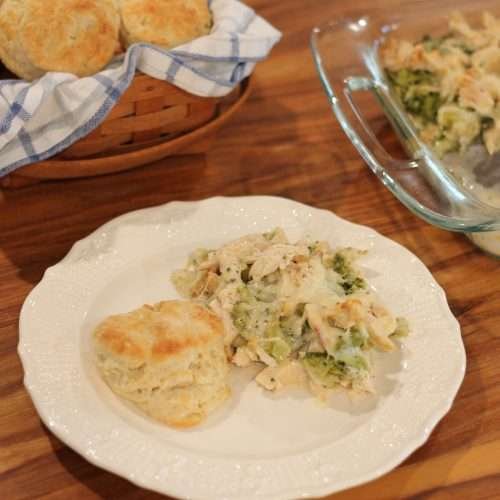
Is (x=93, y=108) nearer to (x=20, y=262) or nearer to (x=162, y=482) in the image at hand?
(x=20, y=262)

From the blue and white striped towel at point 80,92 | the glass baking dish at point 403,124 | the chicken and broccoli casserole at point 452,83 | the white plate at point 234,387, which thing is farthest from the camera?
the chicken and broccoli casserole at point 452,83

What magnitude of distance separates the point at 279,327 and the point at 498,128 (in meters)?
0.68

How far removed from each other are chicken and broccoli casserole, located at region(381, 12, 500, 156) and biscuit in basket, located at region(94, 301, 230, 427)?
28.8 inches

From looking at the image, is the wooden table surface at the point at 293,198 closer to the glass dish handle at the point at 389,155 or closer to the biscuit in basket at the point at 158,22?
the glass dish handle at the point at 389,155

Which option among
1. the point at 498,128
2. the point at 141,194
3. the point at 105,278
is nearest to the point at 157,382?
the point at 105,278

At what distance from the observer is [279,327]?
112cm

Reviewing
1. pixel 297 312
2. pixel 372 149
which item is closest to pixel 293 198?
pixel 372 149

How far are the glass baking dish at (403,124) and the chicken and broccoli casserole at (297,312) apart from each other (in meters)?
0.21

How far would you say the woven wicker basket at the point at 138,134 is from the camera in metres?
1.34

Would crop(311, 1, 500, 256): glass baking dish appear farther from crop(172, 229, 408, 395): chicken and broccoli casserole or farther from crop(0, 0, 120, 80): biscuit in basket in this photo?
crop(0, 0, 120, 80): biscuit in basket

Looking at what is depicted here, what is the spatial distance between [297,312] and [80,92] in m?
0.51

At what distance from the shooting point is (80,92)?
4.13 ft

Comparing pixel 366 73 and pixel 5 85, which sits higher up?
pixel 5 85

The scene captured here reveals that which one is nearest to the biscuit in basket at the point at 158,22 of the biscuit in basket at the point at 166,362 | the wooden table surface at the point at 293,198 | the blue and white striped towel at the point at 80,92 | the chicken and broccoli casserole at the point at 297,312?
the blue and white striped towel at the point at 80,92
